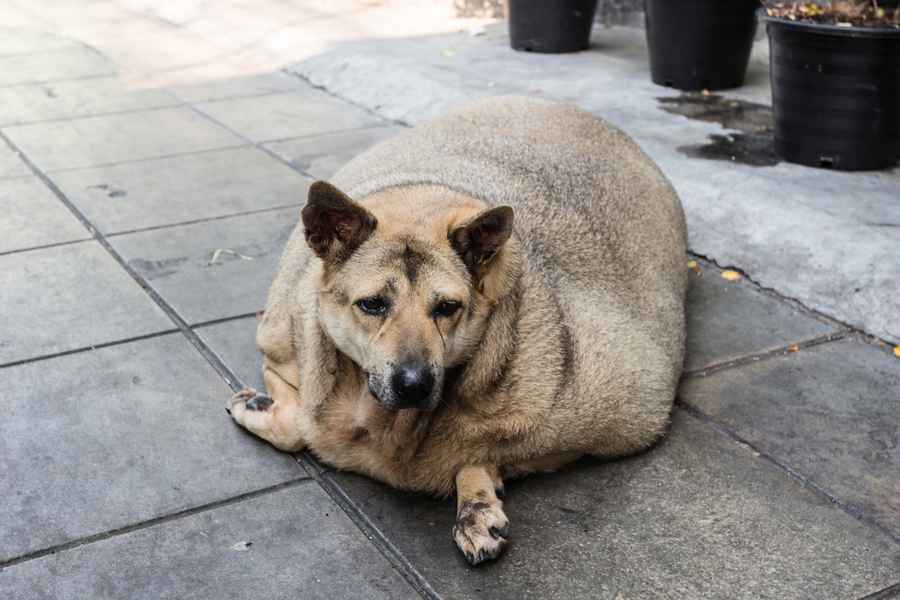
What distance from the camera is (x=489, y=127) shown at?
512cm

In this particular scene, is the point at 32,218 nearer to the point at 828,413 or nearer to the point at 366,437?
the point at 366,437

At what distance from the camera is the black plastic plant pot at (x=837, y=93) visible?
20.2 ft

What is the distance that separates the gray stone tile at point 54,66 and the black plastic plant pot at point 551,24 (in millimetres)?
4041

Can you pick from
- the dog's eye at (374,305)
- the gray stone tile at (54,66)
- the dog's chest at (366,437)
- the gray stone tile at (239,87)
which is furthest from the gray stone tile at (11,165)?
the dog's eye at (374,305)

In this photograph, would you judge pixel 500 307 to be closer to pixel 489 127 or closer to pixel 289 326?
pixel 289 326

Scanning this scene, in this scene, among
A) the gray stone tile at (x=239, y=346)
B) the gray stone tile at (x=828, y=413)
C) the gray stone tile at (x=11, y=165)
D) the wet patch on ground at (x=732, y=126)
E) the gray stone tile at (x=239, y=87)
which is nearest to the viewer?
the gray stone tile at (x=828, y=413)

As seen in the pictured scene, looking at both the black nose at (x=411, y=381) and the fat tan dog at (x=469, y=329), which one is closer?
the black nose at (x=411, y=381)

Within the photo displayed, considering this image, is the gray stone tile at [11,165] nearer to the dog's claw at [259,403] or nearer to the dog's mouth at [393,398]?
the dog's claw at [259,403]

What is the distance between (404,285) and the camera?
11.6 ft

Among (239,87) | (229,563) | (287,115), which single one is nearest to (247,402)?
(229,563)

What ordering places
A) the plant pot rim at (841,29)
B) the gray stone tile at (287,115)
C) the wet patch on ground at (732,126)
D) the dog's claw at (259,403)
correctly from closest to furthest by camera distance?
the dog's claw at (259,403) < the plant pot rim at (841,29) < the wet patch on ground at (732,126) < the gray stone tile at (287,115)

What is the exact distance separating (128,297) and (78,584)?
92.5 inches

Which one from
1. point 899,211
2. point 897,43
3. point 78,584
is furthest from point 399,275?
point 897,43

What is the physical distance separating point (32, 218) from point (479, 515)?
418cm
